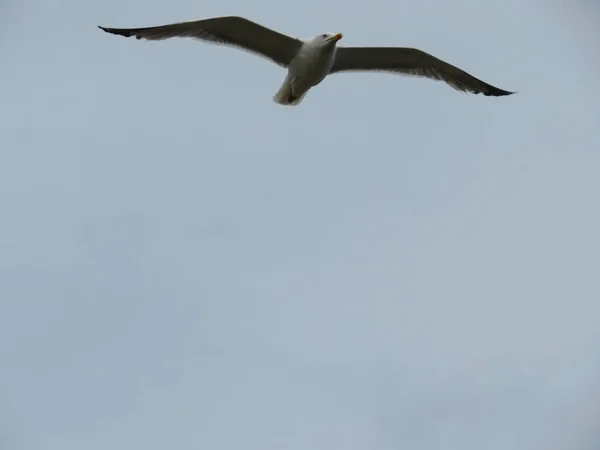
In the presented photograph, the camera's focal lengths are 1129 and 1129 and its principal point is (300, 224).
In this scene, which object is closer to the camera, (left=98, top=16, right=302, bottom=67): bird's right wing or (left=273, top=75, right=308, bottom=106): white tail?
(left=98, top=16, right=302, bottom=67): bird's right wing

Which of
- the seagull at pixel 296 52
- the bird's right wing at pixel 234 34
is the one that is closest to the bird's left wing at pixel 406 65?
the seagull at pixel 296 52

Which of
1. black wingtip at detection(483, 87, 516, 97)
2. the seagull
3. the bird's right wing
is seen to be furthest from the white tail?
black wingtip at detection(483, 87, 516, 97)

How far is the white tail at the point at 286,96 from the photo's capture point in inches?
603

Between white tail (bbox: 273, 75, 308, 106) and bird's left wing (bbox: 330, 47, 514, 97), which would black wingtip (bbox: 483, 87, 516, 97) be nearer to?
bird's left wing (bbox: 330, 47, 514, 97)

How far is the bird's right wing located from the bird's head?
0.34 metres

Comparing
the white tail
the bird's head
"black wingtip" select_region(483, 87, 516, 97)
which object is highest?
"black wingtip" select_region(483, 87, 516, 97)

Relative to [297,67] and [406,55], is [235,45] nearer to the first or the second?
[297,67]

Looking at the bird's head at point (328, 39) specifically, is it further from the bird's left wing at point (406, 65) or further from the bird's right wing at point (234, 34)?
the bird's left wing at point (406, 65)

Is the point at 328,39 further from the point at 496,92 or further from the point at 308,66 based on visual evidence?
the point at 496,92

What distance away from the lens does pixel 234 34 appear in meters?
15.0

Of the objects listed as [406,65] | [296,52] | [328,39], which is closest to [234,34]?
[296,52]

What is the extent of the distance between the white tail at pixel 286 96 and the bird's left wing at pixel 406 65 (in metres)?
0.71

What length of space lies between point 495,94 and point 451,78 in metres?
0.82

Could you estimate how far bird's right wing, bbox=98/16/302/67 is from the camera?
14.8m
